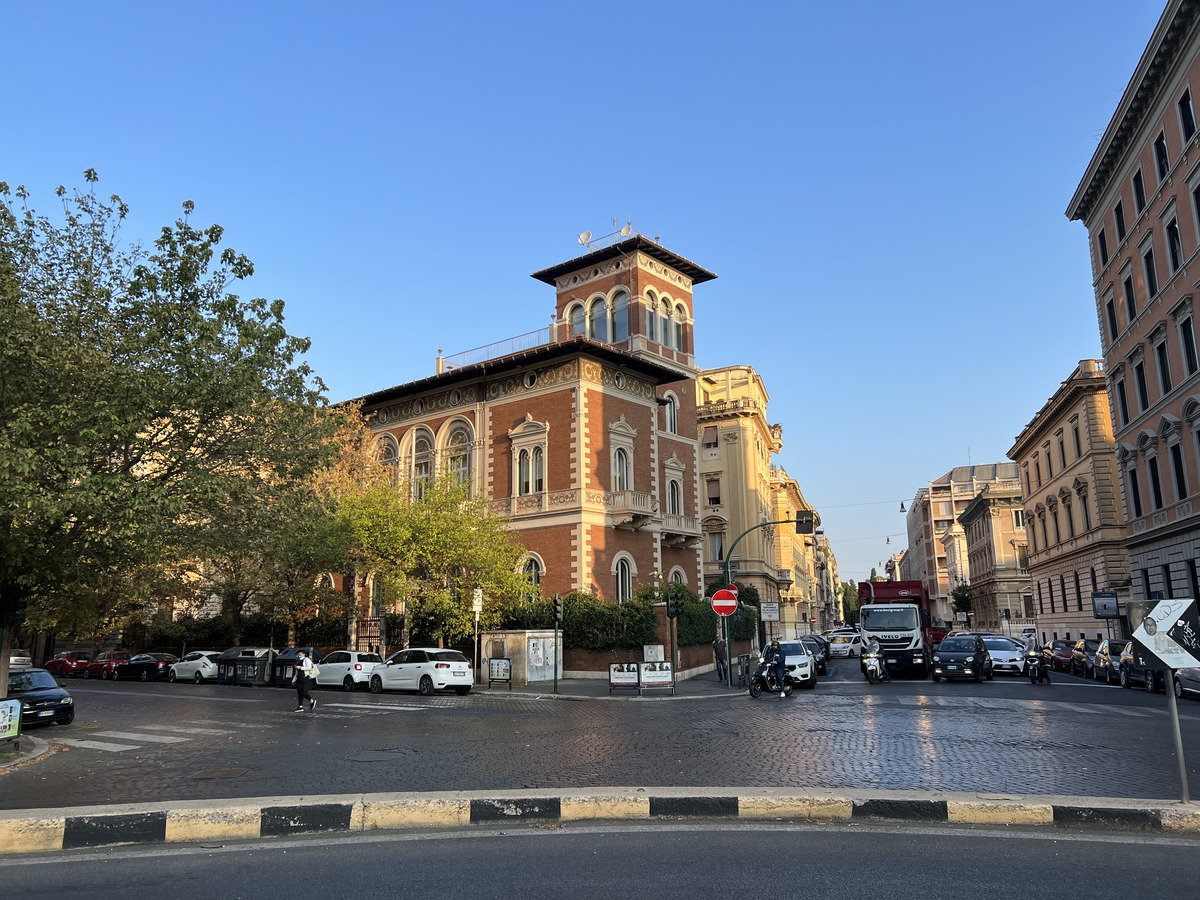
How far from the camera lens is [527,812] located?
8125mm

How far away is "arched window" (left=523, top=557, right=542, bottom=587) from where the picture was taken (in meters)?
35.4

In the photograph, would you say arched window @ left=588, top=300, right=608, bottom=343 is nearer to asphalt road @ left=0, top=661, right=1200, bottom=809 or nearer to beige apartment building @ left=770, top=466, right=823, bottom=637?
asphalt road @ left=0, top=661, right=1200, bottom=809

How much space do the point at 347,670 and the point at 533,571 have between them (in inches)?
352

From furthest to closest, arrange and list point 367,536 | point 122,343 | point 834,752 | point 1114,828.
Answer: point 367,536
point 122,343
point 834,752
point 1114,828

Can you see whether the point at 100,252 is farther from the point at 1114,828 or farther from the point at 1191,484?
the point at 1191,484

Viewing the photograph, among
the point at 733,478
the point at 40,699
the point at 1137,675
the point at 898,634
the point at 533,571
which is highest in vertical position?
the point at 733,478

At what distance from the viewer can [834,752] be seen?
12219mm

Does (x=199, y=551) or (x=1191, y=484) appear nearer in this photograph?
(x=199, y=551)

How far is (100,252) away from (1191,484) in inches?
1340

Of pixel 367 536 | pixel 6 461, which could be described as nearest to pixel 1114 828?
pixel 6 461

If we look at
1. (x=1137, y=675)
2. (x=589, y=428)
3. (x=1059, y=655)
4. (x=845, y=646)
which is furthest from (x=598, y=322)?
(x=845, y=646)

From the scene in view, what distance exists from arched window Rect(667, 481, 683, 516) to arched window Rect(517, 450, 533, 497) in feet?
23.0

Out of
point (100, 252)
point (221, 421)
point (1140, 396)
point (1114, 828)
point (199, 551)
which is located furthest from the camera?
point (1140, 396)

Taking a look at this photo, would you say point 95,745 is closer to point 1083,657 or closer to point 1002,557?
point 1083,657
